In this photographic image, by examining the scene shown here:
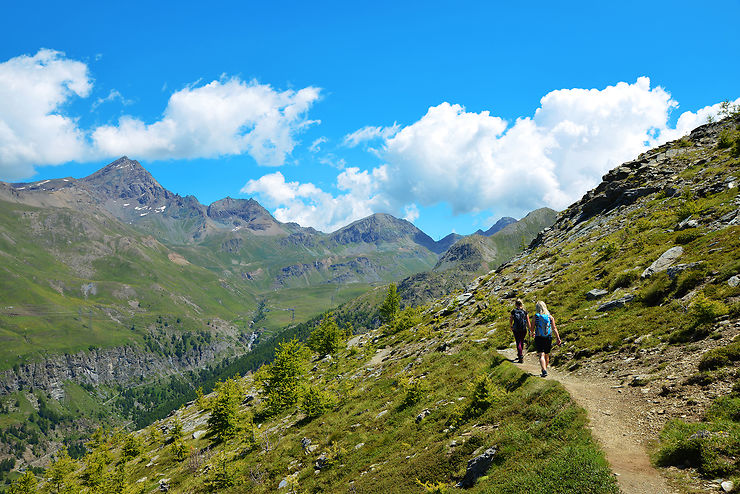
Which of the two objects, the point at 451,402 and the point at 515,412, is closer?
the point at 515,412

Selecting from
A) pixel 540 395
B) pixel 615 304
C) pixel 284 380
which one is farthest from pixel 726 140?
pixel 284 380

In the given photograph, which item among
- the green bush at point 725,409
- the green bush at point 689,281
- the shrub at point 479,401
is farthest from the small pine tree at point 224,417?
the green bush at point 689,281

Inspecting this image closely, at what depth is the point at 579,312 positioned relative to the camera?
25.9 m

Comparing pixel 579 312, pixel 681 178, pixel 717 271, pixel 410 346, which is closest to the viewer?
pixel 717 271

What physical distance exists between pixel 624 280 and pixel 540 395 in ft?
55.1

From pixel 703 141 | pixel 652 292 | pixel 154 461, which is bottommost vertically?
pixel 154 461

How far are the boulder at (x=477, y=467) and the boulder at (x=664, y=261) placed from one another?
20.0m

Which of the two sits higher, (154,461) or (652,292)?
(652,292)

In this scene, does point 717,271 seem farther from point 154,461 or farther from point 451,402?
point 154,461

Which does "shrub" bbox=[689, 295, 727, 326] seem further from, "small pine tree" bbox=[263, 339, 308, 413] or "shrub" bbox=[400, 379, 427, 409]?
"small pine tree" bbox=[263, 339, 308, 413]

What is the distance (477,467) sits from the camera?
12.9 m

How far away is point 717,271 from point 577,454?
55.2ft

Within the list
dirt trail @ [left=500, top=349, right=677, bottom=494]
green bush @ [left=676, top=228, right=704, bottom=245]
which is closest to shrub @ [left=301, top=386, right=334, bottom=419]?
dirt trail @ [left=500, top=349, right=677, bottom=494]

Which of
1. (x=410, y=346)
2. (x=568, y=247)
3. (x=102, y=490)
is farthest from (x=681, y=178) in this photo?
(x=102, y=490)
